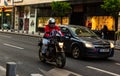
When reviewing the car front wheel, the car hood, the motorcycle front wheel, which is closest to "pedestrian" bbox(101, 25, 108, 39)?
the car hood

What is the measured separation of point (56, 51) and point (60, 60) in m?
0.33

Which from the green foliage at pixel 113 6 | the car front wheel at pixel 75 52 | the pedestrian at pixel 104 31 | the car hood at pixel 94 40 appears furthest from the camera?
the pedestrian at pixel 104 31

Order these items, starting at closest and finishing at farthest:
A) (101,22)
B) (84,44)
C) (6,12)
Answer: (84,44) → (101,22) → (6,12)

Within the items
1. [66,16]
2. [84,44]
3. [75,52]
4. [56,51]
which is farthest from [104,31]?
[56,51]

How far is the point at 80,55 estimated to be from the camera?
15.2 m

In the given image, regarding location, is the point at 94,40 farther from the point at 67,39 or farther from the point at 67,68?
the point at 67,68

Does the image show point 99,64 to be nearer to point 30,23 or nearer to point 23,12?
point 30,23

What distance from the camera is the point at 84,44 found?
15.0 m

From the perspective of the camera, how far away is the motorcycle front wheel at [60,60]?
40.5ft

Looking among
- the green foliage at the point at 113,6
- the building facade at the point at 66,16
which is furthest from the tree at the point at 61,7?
the green foliage at the point at 113,6

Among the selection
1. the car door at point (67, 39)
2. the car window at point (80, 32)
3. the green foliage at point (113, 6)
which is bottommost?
the car door at point (67, 39)

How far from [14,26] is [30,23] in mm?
6133

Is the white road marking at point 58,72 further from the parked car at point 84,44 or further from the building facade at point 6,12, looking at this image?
the building facade at point 6,12

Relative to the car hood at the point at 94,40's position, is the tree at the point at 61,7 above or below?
above
